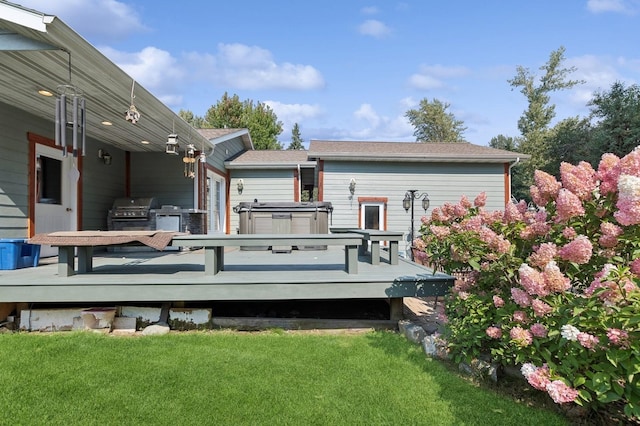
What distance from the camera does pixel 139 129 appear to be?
6.41m

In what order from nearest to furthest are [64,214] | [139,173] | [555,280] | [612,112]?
[555,280], [64,214], [139,173], [612,112]

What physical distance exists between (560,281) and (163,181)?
26.1 feet

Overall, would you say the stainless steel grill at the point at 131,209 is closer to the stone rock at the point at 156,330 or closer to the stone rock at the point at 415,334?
the stone rock at the point at 156,330

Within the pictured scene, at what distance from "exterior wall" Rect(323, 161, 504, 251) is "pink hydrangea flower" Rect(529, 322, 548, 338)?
8169 millimetres

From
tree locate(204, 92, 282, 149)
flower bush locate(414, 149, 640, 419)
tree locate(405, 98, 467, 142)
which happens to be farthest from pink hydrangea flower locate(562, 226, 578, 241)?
tree locate(405, 98, 467, 142)

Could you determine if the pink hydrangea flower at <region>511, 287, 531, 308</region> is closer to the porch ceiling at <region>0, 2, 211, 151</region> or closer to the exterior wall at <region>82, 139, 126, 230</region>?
the porch ceiling at <region>0, 2, 211, 151</region>

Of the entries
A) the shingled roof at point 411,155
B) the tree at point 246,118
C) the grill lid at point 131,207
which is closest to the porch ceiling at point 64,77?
the grill lid at point 131,207

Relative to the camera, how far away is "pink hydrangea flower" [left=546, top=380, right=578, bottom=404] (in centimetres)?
179

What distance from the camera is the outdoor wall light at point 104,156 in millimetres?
7281

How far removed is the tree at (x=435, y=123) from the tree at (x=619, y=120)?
1667cm

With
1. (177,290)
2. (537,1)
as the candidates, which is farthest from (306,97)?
(177,290)

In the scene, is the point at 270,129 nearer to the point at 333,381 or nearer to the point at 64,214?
the point at 64,214

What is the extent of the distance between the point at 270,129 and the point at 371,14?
56.2ft

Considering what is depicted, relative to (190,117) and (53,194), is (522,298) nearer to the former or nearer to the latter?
(53,194)
